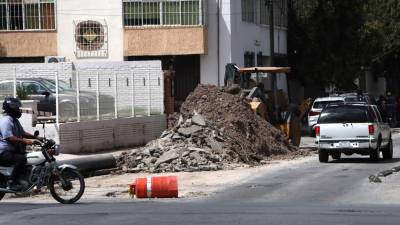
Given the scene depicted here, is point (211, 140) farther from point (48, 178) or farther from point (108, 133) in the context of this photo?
point (48, 178)

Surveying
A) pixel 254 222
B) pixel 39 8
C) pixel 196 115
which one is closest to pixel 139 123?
pixel 196 115

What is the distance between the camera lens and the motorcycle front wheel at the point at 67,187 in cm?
1541

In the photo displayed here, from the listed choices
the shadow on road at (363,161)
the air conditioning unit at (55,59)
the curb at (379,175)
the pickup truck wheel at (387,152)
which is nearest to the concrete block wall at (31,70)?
the air conditioning unit at (55,59)

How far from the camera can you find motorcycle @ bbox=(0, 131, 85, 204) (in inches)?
606

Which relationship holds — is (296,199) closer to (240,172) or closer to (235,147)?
(240,172)

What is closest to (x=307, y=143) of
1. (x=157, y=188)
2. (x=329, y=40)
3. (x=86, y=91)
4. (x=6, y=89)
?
(x=86, y=91)

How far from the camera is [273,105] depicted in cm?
3272

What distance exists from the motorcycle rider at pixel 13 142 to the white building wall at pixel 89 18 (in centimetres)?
2770

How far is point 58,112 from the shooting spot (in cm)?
2623

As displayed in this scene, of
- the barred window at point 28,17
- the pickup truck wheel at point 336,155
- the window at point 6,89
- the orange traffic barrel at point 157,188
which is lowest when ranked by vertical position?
the pickup truck wheel at point 336,155

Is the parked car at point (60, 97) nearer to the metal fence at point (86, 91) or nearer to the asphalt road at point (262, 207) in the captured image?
the metal fence at point (86, 91)

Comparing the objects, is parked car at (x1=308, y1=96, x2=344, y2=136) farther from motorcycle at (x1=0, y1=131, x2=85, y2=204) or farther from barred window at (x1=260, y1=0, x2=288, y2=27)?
motorcycle at (x1=0, y1=131, x2=85, y2=204)

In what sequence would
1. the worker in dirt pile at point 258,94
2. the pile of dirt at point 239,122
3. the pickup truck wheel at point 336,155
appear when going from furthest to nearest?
the worker in dirt pile at point 258,94 < the pile of dirt at point 239,122 < the pickup truck wheel at point 336,155

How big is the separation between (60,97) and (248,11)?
21.8 metres
